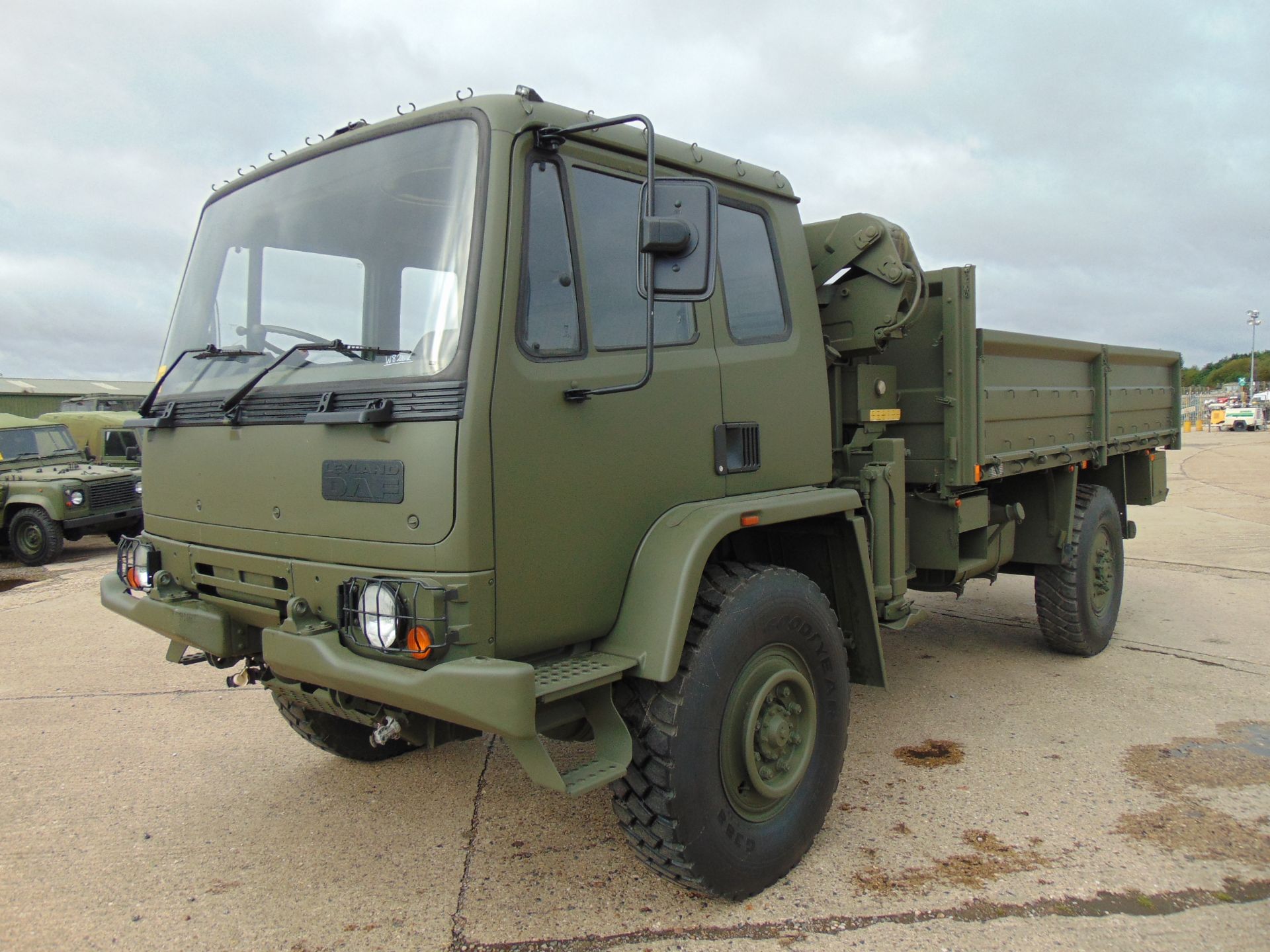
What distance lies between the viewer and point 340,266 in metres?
2.95

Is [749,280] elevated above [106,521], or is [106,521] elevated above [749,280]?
[749,280]

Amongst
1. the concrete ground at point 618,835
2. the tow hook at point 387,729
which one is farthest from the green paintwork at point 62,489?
the tow hook at point 387,729

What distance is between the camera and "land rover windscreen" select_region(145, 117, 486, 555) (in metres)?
2.56

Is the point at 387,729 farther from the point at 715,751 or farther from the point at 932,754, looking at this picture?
the point at 932,754

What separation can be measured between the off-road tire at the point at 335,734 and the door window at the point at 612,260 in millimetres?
2043

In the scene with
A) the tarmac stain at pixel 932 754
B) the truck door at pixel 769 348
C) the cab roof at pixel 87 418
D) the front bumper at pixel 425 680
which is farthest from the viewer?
the cab roof at pixel 87 418

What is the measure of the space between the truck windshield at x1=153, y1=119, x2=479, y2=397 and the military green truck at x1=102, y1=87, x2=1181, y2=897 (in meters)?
0.01

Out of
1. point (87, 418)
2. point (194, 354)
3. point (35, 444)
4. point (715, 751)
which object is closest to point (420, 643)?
point (715, 751)

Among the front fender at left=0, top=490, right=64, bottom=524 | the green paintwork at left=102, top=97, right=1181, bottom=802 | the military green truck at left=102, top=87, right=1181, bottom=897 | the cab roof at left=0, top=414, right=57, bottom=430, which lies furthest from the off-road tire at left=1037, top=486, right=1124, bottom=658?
the cab roof at left=0, top=414, right=57, bottom=430

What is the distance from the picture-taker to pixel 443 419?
2.48m

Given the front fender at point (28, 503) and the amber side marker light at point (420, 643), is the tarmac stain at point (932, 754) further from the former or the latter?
the front fender at point (28, 503)

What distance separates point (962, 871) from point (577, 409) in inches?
81.3

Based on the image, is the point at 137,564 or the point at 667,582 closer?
the point at 667,582

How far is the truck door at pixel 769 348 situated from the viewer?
3.34 meters
